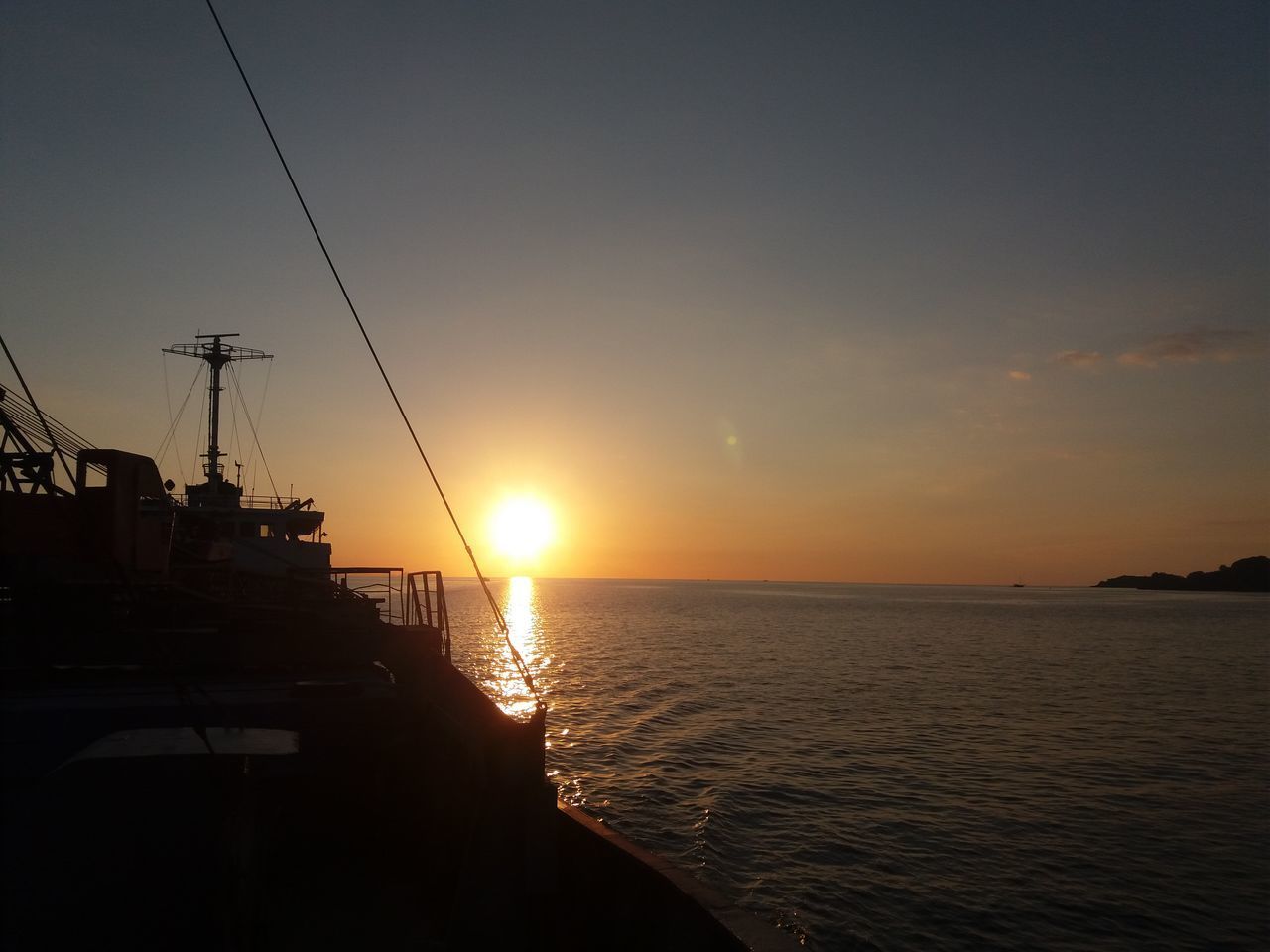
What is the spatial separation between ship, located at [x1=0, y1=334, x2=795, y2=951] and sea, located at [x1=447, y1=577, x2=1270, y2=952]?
6.60 meters

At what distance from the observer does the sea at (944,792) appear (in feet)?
50.0

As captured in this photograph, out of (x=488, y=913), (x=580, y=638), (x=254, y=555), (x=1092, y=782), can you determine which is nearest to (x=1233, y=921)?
(x=1092, y=782)

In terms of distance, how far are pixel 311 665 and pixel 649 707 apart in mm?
25273

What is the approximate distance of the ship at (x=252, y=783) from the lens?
25.3 feet

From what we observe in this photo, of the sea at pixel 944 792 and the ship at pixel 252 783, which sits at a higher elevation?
the ship at pixel 252 783

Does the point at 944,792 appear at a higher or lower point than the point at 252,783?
lower

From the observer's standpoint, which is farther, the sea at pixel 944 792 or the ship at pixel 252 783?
the sea at pixel 944 792

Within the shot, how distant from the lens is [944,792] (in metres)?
23.0

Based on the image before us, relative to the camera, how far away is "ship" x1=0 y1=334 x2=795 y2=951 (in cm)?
771

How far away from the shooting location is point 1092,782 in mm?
24453

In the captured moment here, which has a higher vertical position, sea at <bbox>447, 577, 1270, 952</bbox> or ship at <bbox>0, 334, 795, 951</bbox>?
ship at <bbox>0, 334, 795, 951</bbox>

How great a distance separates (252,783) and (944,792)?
21.4 metres

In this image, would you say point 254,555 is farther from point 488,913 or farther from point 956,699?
point 956,699

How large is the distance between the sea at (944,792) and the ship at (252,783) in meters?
6.60
